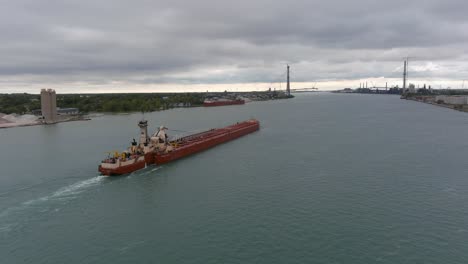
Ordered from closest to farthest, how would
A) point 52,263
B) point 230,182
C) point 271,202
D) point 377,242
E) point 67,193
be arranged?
point 52,263
point 377,242
point 271,202
point 67,193
point 230,182

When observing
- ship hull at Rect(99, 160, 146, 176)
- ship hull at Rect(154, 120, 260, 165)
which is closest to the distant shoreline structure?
ship hull at Rect(154, 120, 260, 165)

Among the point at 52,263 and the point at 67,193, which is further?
the point at 67,193

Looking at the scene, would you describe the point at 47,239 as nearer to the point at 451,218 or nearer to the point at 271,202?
the point at 271,202

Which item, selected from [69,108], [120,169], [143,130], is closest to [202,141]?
[143,130]

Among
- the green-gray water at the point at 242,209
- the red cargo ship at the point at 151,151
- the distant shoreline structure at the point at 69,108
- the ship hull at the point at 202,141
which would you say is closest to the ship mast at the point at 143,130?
the red cargo ship at the point at 151,151

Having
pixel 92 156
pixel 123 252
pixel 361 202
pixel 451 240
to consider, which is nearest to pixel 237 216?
pixel 123 252

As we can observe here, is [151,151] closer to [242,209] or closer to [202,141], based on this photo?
[202,141]

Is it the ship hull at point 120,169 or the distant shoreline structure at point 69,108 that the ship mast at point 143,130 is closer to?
the ship hull at point 120,169
